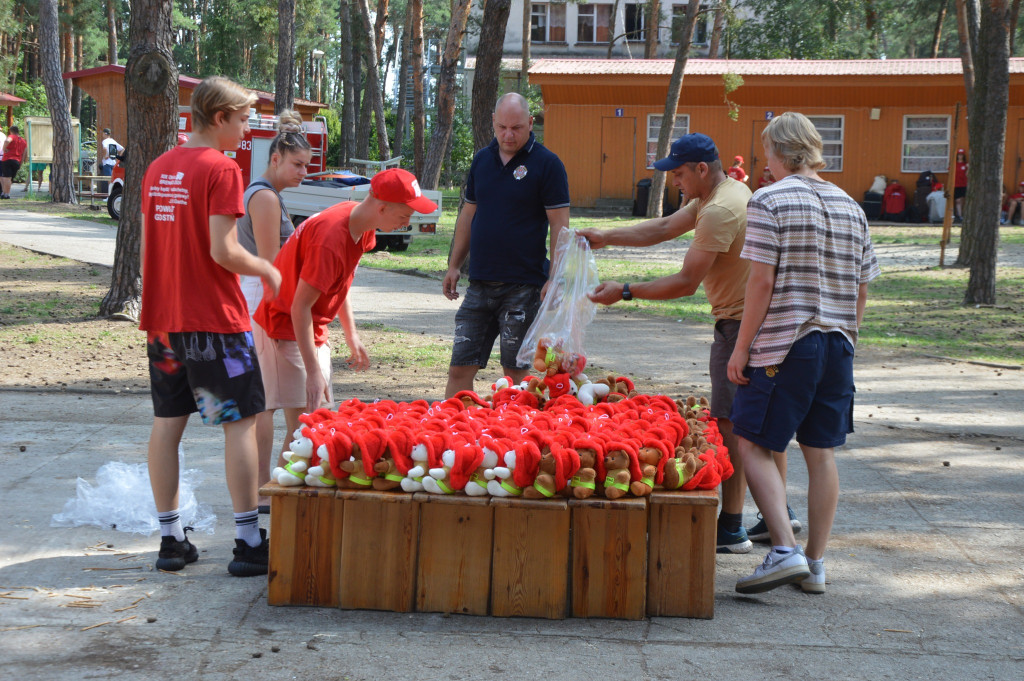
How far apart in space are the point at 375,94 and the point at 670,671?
111ft

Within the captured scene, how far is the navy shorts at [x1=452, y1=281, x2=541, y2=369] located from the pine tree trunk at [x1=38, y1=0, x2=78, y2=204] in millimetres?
22356

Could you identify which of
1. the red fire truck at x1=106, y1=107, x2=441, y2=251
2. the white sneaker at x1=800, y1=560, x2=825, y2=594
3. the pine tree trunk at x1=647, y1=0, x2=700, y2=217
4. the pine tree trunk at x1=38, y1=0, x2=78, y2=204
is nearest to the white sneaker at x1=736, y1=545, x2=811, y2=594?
the white sneaker at x1=800, y1=560, x2=825, y2=594

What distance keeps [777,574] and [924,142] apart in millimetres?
28697

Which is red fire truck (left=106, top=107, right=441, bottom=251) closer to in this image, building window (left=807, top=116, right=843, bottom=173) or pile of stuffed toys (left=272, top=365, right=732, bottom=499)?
pile of stuffed toys (left=272, top=365, right=732, bottom=499)

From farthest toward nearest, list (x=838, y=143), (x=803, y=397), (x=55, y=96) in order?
(x=838, y=143)
(x=55, y=96)
(x=803, y=397)

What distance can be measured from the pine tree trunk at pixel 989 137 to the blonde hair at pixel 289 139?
11.0 m

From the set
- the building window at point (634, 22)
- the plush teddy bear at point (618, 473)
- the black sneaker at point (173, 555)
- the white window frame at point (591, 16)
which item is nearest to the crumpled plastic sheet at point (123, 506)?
the black sneaker at point (173, 555)

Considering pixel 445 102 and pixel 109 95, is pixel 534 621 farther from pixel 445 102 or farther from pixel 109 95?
pixel 109 95

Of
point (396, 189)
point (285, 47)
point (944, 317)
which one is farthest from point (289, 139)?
point (285, 47)

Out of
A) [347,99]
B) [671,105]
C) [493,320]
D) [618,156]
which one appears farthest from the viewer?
[347,99]

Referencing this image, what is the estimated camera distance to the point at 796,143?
4.08 m

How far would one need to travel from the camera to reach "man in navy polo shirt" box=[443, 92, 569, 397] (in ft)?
17.9

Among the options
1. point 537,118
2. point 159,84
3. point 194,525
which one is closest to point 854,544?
point 194,525

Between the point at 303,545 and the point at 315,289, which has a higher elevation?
the point at 315,289
